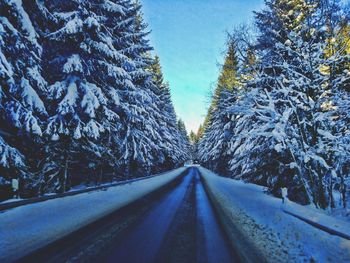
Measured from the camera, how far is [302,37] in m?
10.8

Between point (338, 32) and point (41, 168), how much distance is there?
14667 mm

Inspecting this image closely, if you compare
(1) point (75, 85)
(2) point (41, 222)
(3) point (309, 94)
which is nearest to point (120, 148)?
(1) point (75, 85)

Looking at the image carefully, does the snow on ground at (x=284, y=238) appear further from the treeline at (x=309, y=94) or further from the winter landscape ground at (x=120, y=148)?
the treeline at (x=309, y=94)

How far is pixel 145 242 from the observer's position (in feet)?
17.6

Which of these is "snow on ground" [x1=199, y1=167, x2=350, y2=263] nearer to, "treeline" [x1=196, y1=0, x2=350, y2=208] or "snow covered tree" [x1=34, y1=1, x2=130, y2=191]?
"treeline" [x1=196, y1=0, x2=350, y2=208]

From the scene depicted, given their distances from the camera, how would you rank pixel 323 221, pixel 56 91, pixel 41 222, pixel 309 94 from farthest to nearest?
pixel 56 91 < pixel 309 94 < pixel 323 221 < pixel 41 222

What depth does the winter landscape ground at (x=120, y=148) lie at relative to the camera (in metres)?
5.41

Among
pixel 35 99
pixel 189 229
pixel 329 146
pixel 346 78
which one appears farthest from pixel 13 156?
pixel 346 78

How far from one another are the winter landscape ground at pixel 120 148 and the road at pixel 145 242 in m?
0.04

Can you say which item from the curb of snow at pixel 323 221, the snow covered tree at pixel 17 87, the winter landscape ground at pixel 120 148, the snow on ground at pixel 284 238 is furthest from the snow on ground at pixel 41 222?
the curb of snow at pixel 323 221

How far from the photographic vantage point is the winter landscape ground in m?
5.41

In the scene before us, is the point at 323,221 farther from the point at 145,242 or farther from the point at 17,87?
the point at 17,87

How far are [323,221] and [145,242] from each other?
5.13 m

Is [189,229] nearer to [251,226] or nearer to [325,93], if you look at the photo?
[251,226]
